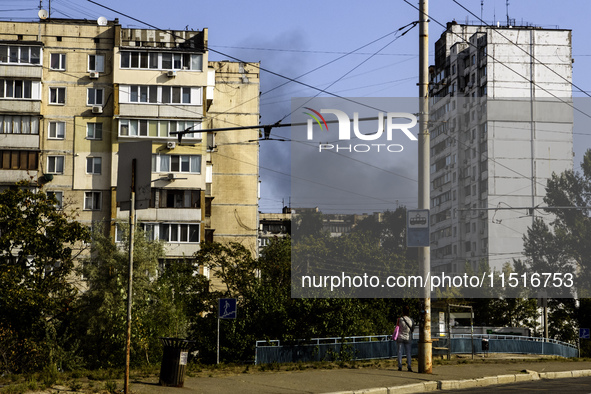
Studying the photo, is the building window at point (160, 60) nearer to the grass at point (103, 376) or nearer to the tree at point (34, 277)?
the tree at point (34, 277)

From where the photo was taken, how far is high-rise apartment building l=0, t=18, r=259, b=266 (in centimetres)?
5466

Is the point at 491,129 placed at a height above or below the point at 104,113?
above

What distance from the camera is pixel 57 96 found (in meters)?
57.3

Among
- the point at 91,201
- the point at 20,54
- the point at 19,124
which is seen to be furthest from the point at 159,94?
the point at 20,54

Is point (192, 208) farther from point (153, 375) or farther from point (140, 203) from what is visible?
point (140, 203)

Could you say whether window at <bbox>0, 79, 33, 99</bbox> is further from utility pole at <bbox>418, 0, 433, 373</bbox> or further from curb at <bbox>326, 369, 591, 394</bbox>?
curb at <bbox>326, 369, 591, 394</bbox>

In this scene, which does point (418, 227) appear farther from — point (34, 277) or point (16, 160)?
point (16, 160)

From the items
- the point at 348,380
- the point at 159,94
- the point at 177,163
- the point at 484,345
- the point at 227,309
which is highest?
the point at 159,94

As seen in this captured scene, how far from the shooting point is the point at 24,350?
34062mm

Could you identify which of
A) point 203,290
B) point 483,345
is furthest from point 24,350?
point 483,345

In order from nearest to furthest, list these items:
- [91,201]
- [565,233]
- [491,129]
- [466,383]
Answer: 1. [466,383]
2. [565,233]
3. [91,201]
4. [491,129]

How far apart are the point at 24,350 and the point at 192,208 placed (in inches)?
842

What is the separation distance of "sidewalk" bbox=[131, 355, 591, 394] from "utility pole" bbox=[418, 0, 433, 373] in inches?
22.7

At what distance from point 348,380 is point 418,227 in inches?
162
